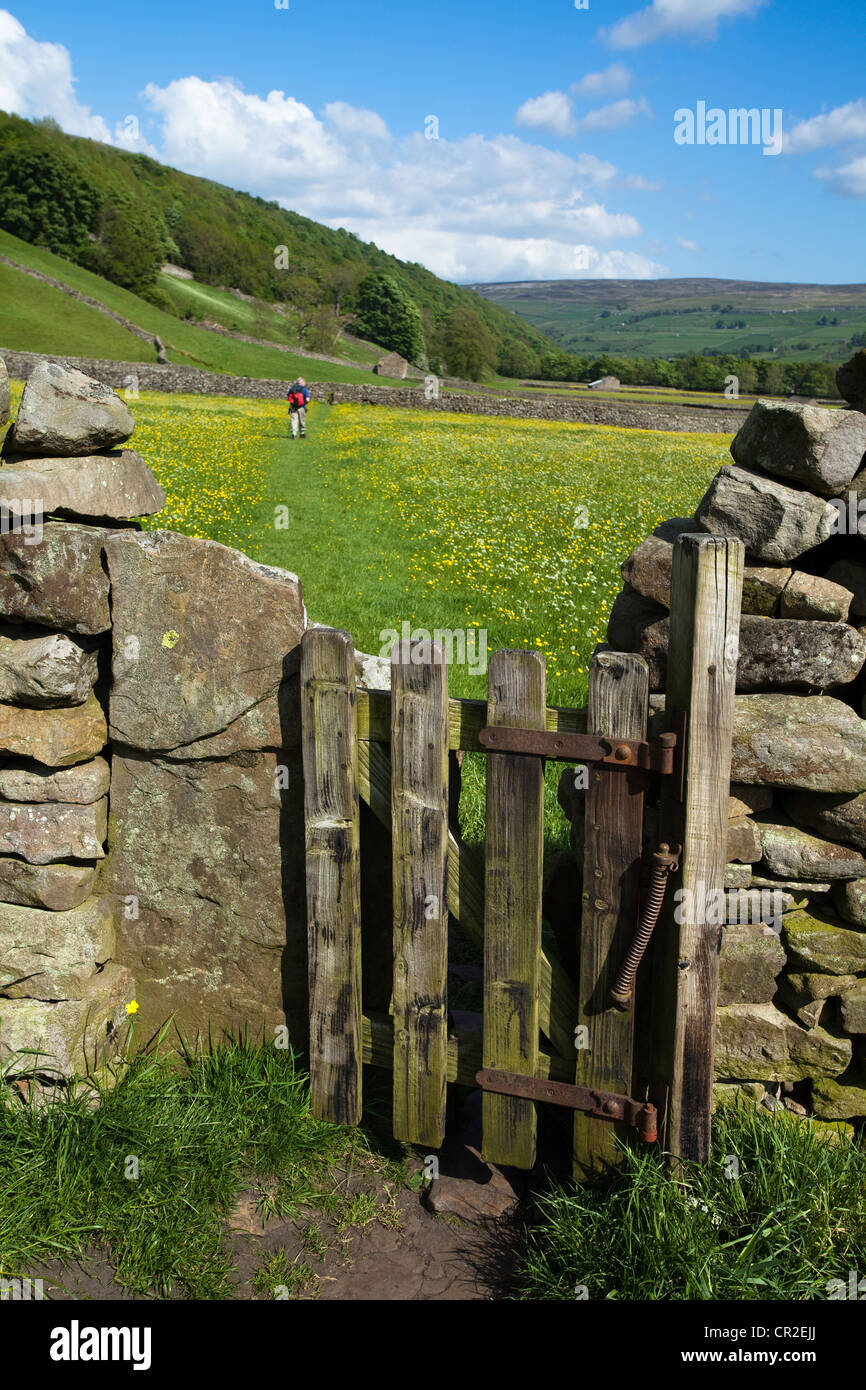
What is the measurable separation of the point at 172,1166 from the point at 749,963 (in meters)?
2.39

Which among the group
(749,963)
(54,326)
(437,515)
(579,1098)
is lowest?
(579,1098)

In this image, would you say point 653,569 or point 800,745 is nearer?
point 800,745

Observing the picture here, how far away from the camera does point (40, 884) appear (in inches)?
154

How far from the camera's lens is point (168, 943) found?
4.19 metres

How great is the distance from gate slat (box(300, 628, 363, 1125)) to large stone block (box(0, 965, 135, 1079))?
3.25 feet

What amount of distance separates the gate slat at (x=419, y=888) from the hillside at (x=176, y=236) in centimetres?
4370

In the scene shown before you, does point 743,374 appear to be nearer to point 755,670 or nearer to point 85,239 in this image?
point 85,239

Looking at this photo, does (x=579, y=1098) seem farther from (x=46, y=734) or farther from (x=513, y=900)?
(x=46, y=734)

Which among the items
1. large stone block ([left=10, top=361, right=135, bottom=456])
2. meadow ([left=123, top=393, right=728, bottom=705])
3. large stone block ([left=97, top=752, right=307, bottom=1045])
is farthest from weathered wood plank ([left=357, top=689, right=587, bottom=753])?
meadow ([left=123, top=393, right=728, bottom=705])

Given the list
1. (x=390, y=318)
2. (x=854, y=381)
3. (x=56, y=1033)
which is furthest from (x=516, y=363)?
(x=56, y=1033)

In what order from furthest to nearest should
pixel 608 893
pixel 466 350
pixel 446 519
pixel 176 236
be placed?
pixel 176 236 < pixel 466 350 < pixel 446 519 < pixel 608 893

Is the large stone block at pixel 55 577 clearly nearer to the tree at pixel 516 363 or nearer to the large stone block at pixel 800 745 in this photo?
the large stone block at pixel 800 745

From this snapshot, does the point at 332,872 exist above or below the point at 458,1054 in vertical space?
above
